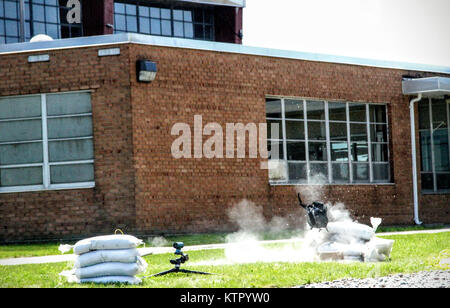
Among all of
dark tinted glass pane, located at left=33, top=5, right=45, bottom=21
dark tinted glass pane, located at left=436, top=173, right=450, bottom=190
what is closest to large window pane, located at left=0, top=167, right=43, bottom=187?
dark tinted glass pane, located at left=33, top=5, right=45, bottom=21

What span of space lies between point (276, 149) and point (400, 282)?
39.3ft

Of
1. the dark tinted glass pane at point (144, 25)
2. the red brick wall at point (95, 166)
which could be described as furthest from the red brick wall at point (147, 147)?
the dark tinted glass pane at point (144, 25)

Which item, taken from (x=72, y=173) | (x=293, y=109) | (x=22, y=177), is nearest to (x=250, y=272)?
(x=72, y=173)

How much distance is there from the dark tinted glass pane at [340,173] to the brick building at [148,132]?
15 cm

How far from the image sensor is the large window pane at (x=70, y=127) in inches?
758

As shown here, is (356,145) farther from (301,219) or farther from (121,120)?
(121,120)

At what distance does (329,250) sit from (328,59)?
1075 cm

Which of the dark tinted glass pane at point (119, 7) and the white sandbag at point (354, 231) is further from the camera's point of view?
the dark tinted glass pane at point (119, 7)

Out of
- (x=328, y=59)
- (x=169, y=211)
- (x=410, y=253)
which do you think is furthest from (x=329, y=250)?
(x=328, y=59)

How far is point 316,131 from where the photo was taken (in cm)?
2261

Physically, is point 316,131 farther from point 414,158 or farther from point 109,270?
point 109,270

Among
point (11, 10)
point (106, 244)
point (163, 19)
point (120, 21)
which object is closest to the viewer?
point (106, 244)

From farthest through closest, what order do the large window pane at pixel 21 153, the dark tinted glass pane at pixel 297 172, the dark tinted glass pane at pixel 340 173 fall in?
the dark tinted glass pane at pixel 340 173, the dark tinted glass pane at pixel 297 172, the large window pane at pixel 21 153

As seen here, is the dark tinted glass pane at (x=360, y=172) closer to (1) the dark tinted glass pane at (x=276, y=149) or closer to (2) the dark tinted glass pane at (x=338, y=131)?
Answer: (2) the dark tinted glass pane at (x=338, y=131)
